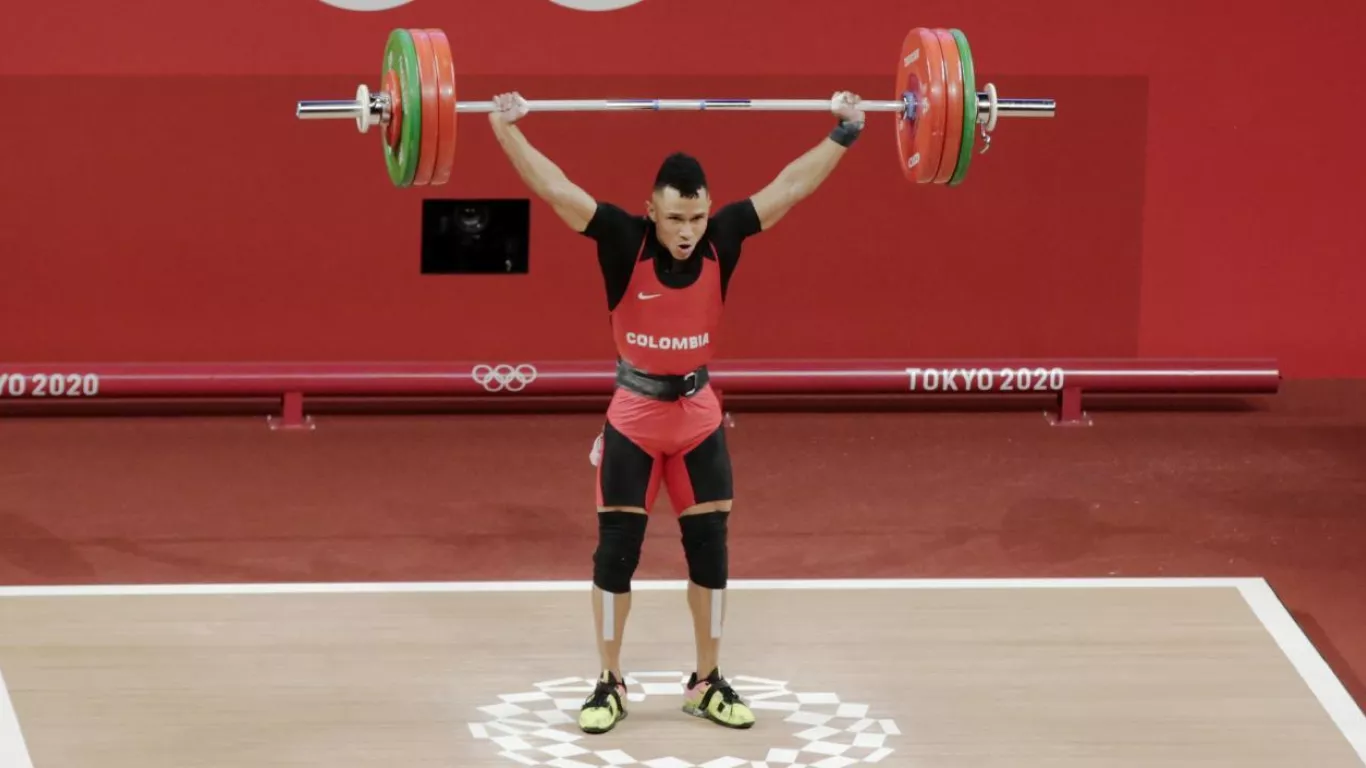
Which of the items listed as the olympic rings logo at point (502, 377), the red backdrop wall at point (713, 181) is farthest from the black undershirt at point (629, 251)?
the red backdrop wall at point (713, 181)

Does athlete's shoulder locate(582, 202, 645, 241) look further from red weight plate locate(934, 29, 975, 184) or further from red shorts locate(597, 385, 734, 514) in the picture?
red weight plate locate(934, 29, 975, 184)

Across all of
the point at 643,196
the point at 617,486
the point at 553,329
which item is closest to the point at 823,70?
the point at 643,196

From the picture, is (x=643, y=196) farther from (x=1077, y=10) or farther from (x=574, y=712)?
(x=574, y=712)

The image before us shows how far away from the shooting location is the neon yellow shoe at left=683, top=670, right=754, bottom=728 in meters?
5.15

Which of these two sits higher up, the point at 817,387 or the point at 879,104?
the point at 879,104

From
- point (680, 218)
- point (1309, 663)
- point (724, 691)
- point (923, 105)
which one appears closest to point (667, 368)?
point (680, 218)

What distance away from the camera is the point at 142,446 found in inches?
327

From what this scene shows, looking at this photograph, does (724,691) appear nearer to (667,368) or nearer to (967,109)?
(667,368)

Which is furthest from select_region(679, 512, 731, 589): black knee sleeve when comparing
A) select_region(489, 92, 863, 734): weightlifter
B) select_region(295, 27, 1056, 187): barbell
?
select_region(295, 27, 1056, 187): barbell

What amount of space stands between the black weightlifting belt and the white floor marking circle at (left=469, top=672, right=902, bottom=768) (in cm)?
82

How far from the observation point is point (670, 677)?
5.52m

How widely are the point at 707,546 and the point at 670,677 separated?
514 millimetres

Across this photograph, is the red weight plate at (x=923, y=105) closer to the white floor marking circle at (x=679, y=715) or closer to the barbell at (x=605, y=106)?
the barbell at (x=605, y=106)

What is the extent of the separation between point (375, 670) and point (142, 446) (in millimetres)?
3120
